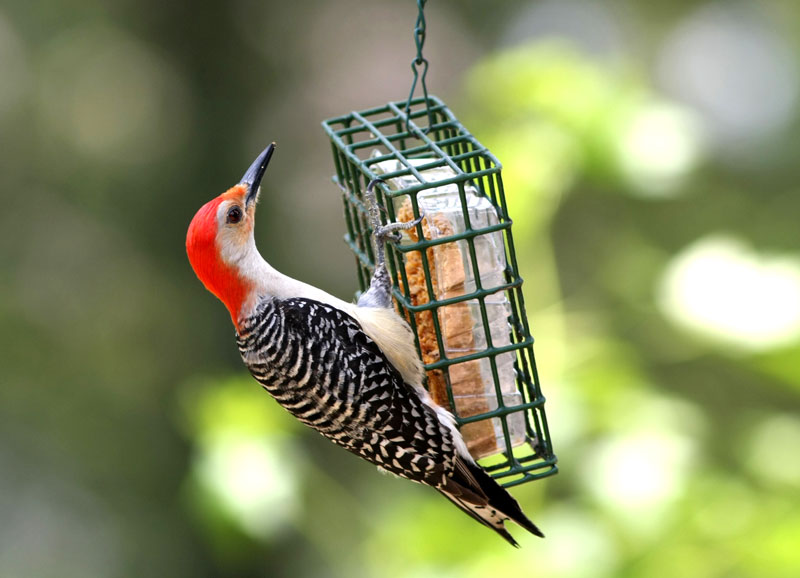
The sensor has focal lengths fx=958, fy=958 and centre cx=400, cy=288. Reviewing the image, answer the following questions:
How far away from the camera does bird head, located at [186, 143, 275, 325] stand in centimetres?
337

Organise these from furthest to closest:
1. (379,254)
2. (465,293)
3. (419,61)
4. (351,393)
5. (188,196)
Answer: (188,196)
(379,254)
(465,293)
(351,393)
(419,61)

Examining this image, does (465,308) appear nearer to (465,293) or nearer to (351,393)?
(465,293)

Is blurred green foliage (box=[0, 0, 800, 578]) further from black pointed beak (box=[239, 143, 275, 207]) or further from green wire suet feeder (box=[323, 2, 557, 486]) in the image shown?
black pointed beak (box=[239, 143, 275, 207])

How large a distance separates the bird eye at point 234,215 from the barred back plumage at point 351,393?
15.1 inches

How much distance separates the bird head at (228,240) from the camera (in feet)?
11.1

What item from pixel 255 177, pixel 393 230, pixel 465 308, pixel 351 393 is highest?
pixel 255 177

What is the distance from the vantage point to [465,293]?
339cm

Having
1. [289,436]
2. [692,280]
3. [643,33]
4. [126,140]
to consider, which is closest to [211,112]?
[126,140]

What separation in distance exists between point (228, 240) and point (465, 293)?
868mm

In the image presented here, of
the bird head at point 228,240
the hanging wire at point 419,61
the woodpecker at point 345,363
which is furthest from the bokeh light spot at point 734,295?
the bird head at point 228,240

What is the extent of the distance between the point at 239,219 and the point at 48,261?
481 centimetres

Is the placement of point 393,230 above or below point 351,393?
above

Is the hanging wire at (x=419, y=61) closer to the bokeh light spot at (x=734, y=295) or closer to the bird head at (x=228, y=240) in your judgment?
the bird head at (x=228, y=240)

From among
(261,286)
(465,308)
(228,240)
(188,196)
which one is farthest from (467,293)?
(188,196)
